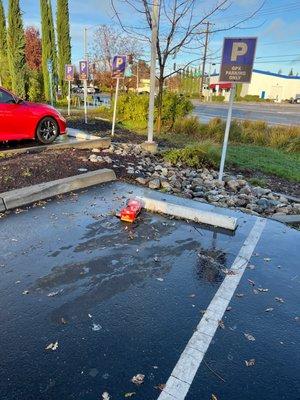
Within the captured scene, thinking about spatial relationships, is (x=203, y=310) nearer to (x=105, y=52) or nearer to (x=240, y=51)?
(x=240, y=51)

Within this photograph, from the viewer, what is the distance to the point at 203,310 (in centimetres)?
321

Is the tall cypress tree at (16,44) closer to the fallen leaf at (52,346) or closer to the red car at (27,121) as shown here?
the red car at (27,121)

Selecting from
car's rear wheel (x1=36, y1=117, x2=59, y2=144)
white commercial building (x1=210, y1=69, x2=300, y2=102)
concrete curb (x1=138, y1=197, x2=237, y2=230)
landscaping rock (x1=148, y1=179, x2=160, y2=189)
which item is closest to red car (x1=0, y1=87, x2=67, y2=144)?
car's rear wheel (x1=36, y1=117, x2=59, y2=144)

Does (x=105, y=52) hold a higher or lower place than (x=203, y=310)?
higher

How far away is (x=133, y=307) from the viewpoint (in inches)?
126

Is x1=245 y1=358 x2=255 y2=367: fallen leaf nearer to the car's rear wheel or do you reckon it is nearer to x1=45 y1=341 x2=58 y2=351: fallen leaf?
x1=45 y1=341 x2=58 y2=351: fallen leaf

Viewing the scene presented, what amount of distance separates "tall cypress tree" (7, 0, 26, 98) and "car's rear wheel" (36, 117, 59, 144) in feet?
57.5

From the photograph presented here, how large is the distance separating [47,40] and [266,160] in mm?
25565

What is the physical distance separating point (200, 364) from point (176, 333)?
1.25ft

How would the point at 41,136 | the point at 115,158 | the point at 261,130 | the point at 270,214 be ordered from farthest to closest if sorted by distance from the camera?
the point at 261,130
the point at 41,136
the point at 115,158
the point at 270,214

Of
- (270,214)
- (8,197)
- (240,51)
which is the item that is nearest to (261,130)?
(240,51)

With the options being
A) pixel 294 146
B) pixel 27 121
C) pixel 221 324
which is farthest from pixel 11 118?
pixel 294 146

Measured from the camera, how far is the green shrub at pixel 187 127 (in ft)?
57.3

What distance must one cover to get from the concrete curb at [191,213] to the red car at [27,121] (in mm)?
5273
